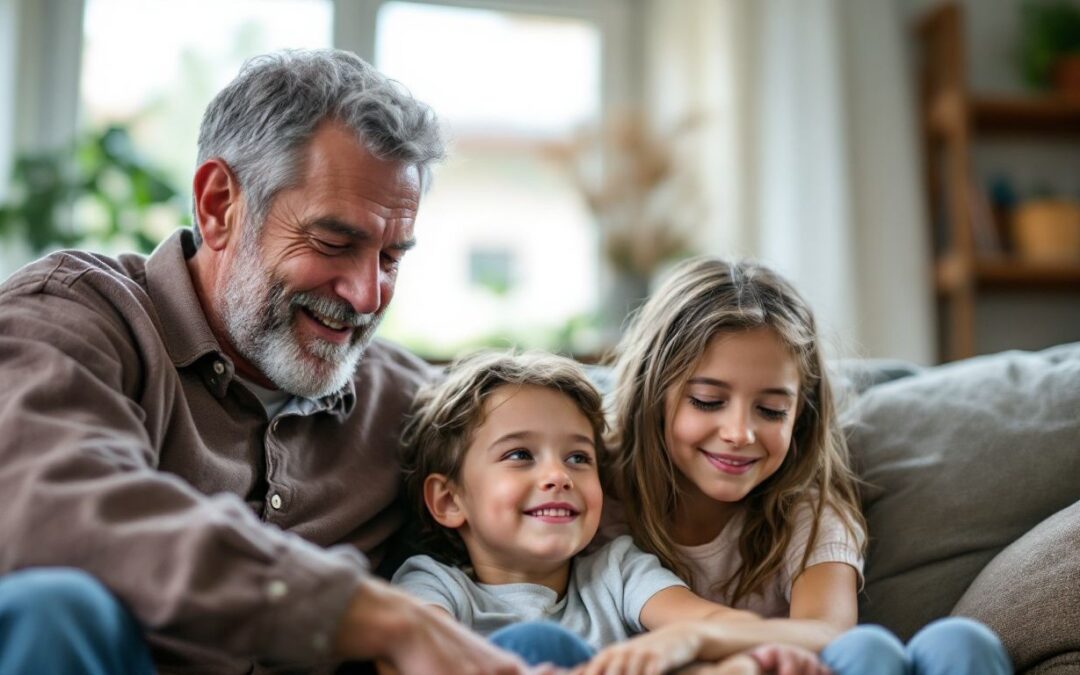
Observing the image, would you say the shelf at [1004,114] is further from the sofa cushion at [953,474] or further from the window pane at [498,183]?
the sofa cushion at [953,474]

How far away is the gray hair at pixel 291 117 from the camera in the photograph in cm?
156

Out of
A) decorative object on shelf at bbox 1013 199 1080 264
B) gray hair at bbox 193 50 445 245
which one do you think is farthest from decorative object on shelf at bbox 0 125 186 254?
decorative object on shelf at bbox 1013 199 1080 264

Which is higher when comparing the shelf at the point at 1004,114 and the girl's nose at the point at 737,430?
the shelf at the point at 1004,114

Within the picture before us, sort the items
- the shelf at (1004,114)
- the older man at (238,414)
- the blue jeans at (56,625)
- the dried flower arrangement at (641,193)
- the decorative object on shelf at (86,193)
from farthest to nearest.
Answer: the shelf at (1004,114), the dried flower arrangement at (641,193), the decorative object on shelf at (86,193), the older man at (238,414), the blue jeans at (56,625)

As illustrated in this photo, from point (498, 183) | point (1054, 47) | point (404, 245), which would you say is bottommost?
point (498, 183)

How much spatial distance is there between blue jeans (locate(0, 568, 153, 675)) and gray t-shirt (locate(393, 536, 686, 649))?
20.8 inches

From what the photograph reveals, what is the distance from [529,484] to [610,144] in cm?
242

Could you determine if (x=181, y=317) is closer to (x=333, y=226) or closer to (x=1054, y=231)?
(x=333, y=226)

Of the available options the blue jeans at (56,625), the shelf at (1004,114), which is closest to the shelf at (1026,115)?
the shelf at (1004,114)

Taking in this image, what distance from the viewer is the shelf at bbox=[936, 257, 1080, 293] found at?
3777 mm

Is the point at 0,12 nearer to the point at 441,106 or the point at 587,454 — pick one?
the point at 441,106

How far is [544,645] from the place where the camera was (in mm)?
1210

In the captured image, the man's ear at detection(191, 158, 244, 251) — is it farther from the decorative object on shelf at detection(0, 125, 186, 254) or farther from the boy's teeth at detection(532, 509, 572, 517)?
the decorative object on shelf at detection(0, 125, 186, 254)

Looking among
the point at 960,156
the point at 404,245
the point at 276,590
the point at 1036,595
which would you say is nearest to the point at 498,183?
the point at 960,156
